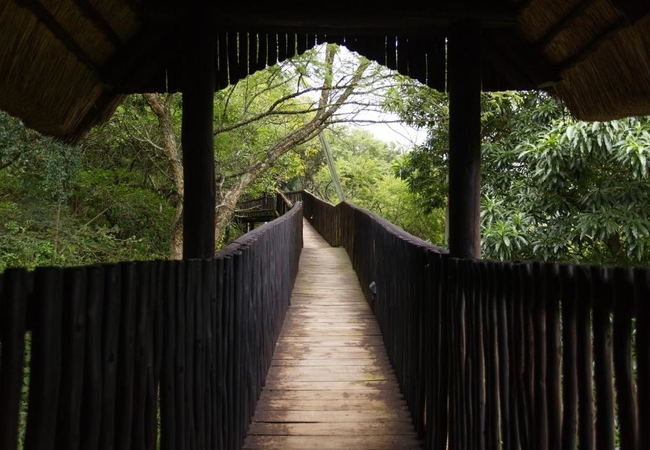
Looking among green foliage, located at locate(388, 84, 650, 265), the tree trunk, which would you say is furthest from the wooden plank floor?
the tree trunk

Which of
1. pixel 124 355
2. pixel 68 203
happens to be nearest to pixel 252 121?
pixel 68 203

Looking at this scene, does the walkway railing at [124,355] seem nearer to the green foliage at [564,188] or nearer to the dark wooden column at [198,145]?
the dark wooden column at [198,145]

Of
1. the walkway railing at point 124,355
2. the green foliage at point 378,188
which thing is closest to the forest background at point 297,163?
the green foliage at point 378,188

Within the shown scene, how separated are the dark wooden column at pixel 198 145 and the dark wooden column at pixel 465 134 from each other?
194 centimetres

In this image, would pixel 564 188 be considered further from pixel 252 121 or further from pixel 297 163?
pixel 297 163

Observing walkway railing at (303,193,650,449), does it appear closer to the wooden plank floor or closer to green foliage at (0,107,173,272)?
the wooden plank floor

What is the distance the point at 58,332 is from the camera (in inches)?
57.6

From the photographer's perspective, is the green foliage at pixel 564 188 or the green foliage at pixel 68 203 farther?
the green foliage at pixel 68 203

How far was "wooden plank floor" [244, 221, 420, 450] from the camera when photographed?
391 cm

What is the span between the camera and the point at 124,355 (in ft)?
6.03

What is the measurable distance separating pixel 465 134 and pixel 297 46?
1.68 metres

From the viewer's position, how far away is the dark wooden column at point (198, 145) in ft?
12.7

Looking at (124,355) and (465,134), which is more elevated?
(465,134)

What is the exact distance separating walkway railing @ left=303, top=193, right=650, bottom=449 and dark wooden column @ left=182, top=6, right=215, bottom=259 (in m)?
1.70
